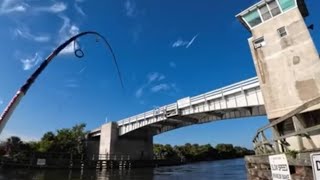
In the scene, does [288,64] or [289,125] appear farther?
[288,64]

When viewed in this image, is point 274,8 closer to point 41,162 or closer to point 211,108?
point 211,108

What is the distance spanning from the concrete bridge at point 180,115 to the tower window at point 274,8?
9070 mm

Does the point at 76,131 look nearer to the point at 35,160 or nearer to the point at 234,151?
the point at 35,160

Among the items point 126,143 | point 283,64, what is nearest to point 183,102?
point 283,64

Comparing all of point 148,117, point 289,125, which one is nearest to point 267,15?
point 289,125

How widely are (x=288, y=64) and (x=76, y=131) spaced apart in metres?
59.9

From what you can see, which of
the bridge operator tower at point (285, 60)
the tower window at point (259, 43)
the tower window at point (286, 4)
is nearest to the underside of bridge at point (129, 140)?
the tower window at point (259, 43)

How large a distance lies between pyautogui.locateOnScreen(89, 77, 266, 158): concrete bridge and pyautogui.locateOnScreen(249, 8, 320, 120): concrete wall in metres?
9.09

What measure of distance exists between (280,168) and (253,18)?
1846cm

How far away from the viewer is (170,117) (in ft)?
151

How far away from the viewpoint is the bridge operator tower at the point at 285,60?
58.1 feet

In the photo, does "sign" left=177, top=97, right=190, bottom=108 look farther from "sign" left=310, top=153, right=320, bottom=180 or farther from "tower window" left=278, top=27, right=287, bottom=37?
"sign" left=310, top=153, right=320, bottom=180

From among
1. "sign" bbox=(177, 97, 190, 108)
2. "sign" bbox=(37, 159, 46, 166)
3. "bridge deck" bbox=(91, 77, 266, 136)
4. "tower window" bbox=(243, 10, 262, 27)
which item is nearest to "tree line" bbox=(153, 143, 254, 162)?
"bridge deck" bbox=(91, 77, 266, 136)

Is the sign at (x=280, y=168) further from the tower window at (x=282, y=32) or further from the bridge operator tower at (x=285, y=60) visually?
the tower window at (x=282, y=32)
